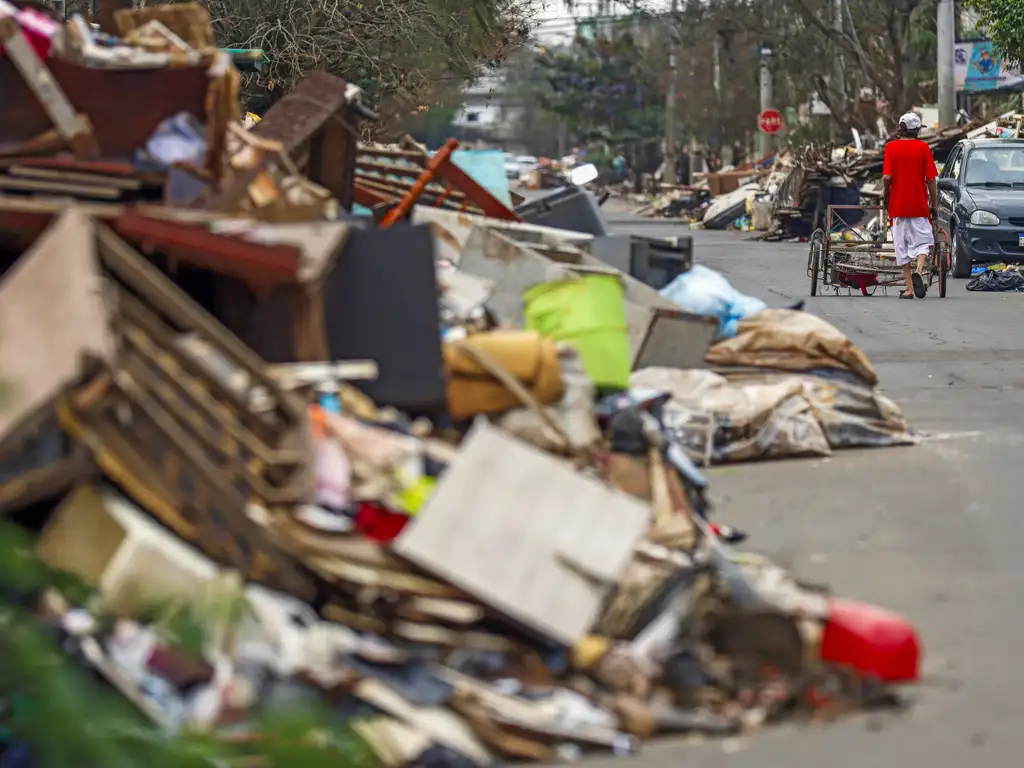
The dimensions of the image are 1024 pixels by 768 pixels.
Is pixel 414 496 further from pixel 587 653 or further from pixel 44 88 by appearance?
pixel 44 88

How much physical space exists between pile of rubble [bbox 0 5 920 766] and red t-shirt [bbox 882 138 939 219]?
12224 mm

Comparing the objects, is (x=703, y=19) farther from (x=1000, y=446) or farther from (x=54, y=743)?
(x=54, y=743)

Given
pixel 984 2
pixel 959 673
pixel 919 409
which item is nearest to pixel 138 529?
pixel 959 673

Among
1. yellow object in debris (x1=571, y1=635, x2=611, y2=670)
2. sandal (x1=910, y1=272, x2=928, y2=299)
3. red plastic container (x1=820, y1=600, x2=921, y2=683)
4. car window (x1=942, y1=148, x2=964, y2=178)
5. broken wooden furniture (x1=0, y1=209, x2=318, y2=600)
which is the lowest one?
sandal (x1=910, y1=272, x2=928, y2=299)

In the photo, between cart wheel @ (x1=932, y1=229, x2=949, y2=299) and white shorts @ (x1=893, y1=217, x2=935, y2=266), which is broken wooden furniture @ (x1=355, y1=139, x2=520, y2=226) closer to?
white shorts @ (x1=893, y1=217, x2=935, y2=266)

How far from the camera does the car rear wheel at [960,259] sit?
2356cm

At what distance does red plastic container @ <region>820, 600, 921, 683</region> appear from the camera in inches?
209

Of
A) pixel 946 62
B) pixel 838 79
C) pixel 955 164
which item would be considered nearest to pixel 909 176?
pixel 955 164

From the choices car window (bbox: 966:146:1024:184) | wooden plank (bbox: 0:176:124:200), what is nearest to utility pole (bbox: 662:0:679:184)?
car window (bbox: 966:146:1024:184)

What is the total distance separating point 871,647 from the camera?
5297mm

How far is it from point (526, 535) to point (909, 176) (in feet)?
49.9

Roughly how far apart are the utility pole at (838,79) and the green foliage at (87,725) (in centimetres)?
5194

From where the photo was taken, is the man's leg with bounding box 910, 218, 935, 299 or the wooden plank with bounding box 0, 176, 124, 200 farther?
the man's leg with bounding box 910, 218, 935, 299

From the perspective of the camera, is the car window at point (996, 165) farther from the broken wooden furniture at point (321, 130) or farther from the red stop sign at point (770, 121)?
the red stop sign at point (770, 121)
